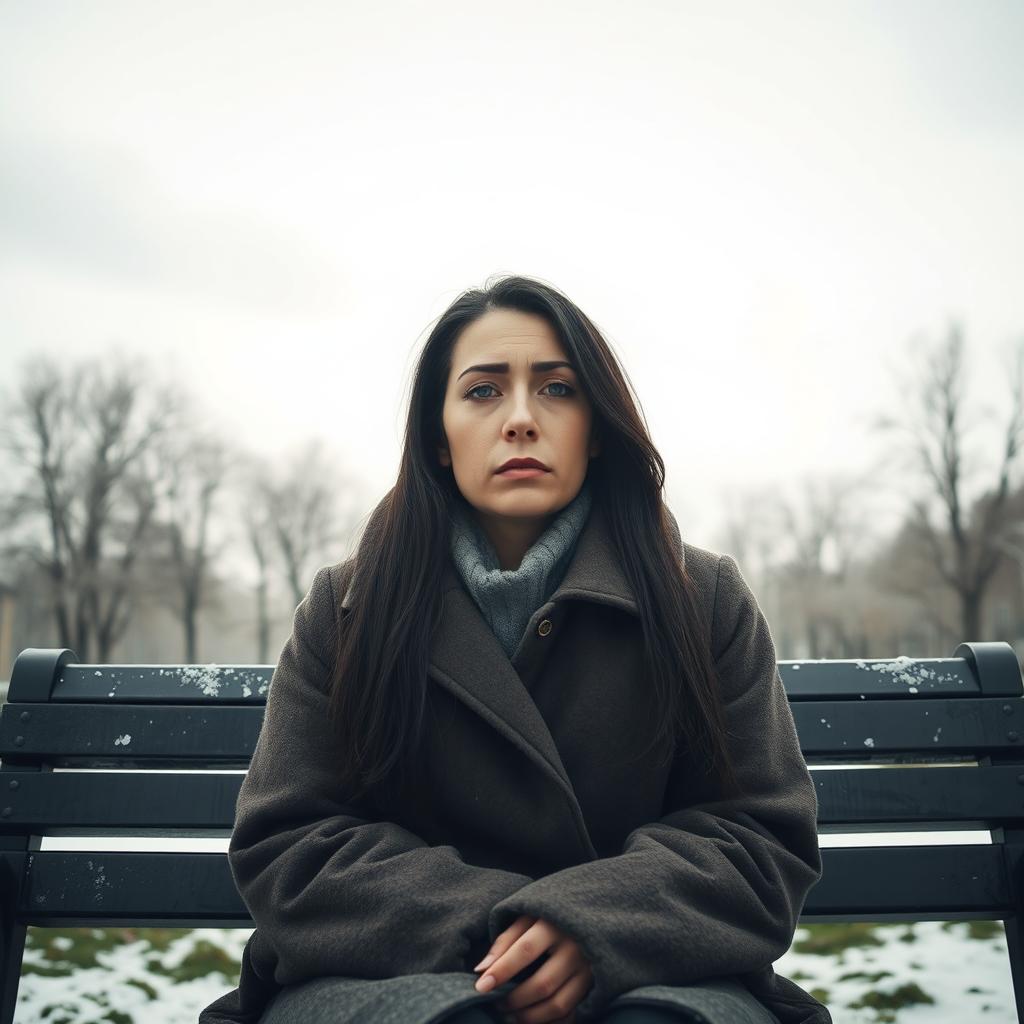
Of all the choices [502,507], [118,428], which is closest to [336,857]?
[502,507]

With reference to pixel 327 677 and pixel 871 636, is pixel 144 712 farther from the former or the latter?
pixel 871 636

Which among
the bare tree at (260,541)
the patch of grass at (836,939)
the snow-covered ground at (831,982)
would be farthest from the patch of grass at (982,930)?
the bare tree at (260,541)

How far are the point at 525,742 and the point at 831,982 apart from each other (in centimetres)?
233

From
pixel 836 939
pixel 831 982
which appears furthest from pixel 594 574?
pixel 836 939

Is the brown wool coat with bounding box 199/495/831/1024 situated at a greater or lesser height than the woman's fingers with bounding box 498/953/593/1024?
greater

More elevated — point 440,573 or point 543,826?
point 440,573

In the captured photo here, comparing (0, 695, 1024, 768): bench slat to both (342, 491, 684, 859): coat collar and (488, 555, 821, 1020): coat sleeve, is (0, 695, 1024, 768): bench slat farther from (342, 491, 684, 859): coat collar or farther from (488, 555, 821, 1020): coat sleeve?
(342, 491, 684, 859): coat collar

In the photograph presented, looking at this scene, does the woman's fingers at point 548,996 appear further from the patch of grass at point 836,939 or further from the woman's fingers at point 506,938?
the patch of grass at point 836,939

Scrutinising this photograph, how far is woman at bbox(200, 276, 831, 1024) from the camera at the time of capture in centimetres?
173

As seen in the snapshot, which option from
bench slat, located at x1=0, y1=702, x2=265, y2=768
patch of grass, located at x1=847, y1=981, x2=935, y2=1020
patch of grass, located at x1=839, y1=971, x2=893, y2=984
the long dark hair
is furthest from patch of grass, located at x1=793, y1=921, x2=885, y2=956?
bench slat, located at x1=0, y1=702, x2=265, y2=768

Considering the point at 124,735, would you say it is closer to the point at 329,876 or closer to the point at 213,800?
the point at 213,800

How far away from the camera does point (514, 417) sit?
209cm

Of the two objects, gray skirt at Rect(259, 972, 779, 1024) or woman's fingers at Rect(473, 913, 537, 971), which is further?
woman's fingers at Rect(473, 913, 537, 971)

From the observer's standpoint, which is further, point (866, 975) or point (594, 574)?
point (866, 975)
